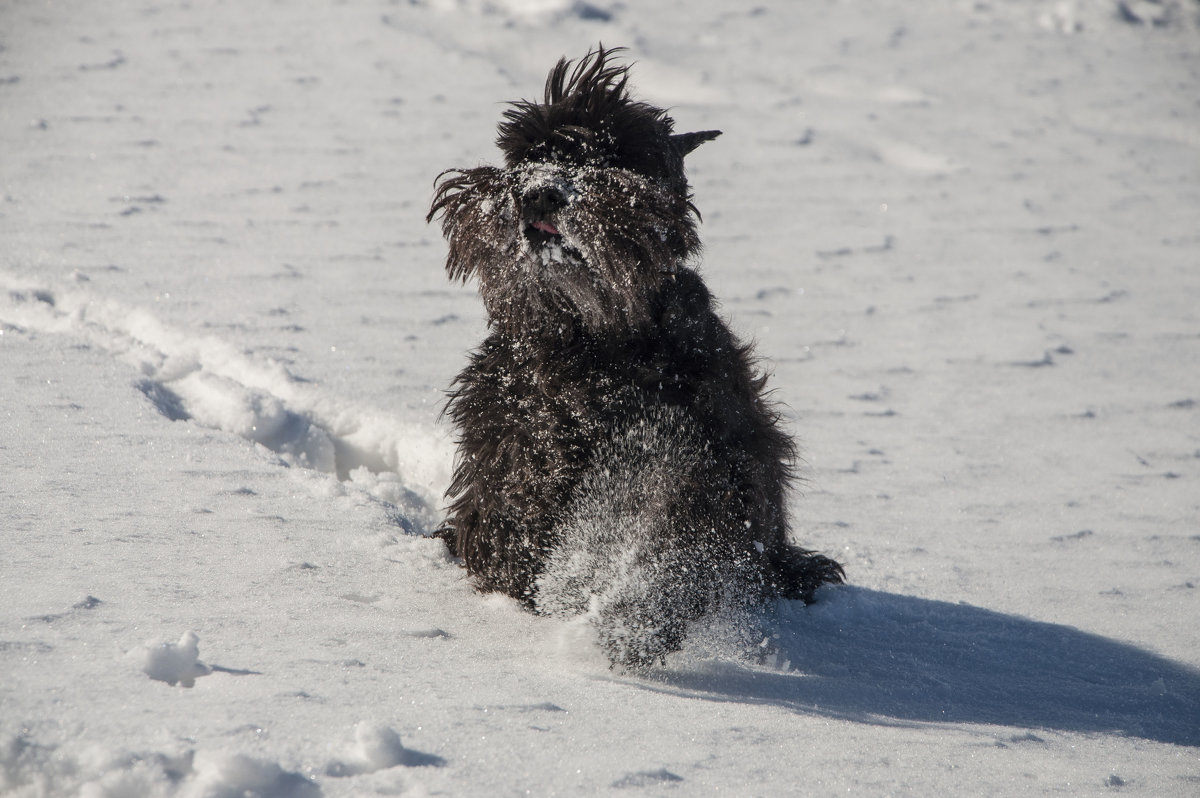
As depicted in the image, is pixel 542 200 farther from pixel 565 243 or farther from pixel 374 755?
pixel 374 755

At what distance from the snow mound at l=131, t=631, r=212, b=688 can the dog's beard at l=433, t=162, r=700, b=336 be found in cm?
126

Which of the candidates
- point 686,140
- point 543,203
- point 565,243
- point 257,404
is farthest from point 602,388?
point 257,404

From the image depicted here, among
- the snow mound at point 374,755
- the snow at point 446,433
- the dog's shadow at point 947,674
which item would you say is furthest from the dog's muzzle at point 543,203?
the snow mound at point 374,755

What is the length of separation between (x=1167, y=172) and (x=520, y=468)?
28.2 ft

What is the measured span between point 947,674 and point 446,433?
6.75ft

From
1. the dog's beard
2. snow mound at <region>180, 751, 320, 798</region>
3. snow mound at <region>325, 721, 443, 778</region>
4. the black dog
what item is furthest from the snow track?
snow mound at <region>180, 751, 320, 798</region>

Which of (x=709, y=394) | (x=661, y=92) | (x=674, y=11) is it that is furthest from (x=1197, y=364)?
(x=674, y=11)

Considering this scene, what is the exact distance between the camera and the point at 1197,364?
6.21 m

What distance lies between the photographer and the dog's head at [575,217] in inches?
111

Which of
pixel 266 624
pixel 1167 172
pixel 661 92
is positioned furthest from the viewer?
pixel 661 92

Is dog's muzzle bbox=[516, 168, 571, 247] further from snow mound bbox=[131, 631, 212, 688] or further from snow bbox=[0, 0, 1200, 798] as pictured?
snow mound bbox=[131, 631, 212, 688]

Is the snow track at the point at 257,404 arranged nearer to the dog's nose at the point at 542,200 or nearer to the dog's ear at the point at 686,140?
the dog's nose at the point at 542,200

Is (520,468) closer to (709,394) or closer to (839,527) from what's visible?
(709,394)

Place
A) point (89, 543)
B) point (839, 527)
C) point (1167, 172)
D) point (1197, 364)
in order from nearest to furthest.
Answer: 1. point (89, 543)
2. point (839, 527)
3. point (1197, 364)
4. point (1167, 172)
